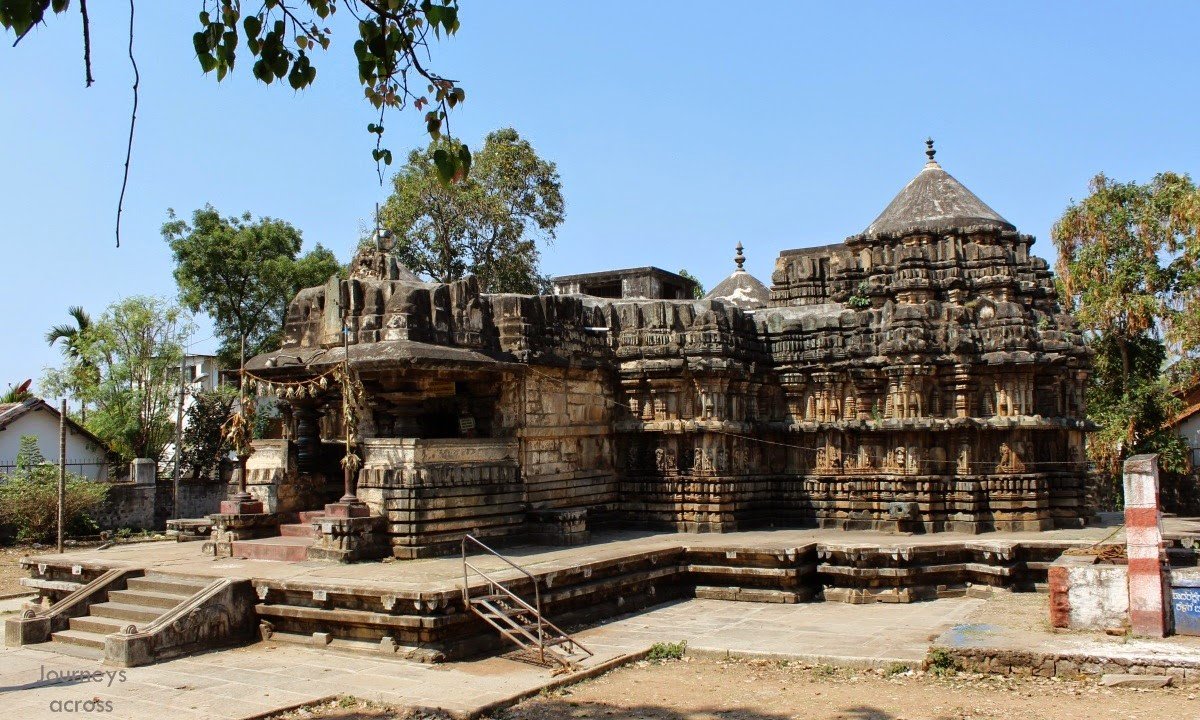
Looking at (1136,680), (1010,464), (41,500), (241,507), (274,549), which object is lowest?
(1136,680)

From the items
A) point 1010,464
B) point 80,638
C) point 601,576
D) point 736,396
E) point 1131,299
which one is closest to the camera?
point 80,638

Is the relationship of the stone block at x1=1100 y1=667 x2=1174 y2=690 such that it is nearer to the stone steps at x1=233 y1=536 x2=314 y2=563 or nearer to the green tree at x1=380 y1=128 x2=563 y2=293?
the stone steps at x1=233 y1=536 x2=314 y2=563

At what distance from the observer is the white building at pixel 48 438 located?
27.7m

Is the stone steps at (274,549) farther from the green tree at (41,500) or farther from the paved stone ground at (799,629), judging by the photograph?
the green tree at (41,500)

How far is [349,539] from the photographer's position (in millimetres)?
12719

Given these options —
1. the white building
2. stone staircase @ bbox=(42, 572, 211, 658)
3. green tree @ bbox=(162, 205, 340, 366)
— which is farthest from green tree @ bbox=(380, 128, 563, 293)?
stone staircase @ bbox=(42, 572, 211, 658)

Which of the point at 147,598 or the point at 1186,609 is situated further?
the point at 147,598

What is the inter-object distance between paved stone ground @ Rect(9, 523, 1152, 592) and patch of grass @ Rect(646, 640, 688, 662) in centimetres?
176

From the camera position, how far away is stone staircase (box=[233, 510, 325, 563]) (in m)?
13.2

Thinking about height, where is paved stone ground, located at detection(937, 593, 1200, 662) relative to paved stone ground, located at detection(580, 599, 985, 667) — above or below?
above

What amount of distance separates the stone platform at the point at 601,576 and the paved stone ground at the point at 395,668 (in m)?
0.35

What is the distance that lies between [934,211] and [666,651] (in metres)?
11.0

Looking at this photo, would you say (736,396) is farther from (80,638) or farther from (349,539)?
(80,638)

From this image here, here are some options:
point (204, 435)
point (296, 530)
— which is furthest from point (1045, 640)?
point (204, 435)
